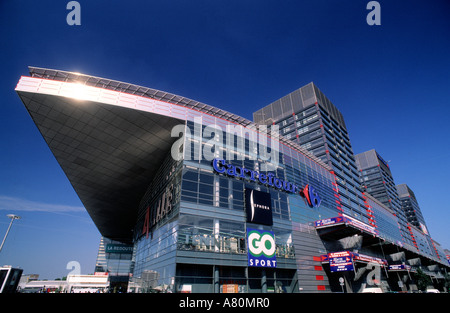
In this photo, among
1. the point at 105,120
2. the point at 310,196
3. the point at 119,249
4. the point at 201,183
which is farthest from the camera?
the point at 119,249

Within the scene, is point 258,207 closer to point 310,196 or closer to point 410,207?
point 310,196

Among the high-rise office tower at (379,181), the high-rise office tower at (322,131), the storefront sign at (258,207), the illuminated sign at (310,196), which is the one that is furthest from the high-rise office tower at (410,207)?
the storefront sign at (258,207)

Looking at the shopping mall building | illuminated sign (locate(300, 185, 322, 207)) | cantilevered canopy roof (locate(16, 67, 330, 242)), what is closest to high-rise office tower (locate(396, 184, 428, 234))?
the shopping mall building

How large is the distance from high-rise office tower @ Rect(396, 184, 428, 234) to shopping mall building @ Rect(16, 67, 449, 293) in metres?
164

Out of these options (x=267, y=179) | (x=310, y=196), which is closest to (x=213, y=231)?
(x=267, y=179)

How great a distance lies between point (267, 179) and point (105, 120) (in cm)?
2429

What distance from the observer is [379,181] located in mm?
136500

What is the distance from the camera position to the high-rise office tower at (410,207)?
16652 cm

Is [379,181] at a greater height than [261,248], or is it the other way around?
[379,181]

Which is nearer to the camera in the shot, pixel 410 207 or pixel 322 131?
pixel 322 131

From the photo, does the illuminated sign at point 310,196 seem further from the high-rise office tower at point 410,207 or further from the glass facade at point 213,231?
the high-rise office tower at point 410,207

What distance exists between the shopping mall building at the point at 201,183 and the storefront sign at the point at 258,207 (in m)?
0.16

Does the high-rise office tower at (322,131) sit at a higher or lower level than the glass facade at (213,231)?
higher

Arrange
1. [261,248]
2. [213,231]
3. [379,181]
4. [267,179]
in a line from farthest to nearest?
[379,181] < [267,179] < [261,248] < [213,231]
